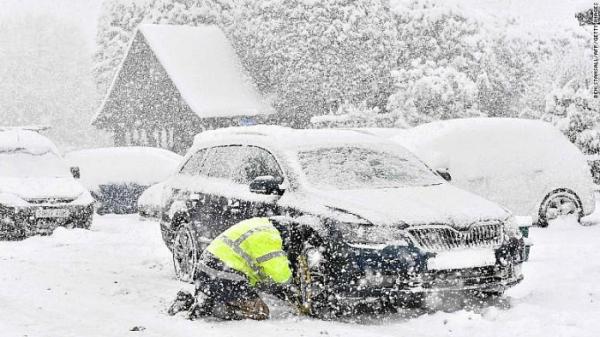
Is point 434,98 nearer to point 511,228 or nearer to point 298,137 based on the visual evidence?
point 298,137

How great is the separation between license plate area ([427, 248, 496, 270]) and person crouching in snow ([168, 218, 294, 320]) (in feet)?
4.05

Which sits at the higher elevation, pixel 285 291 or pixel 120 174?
pixel 285 291

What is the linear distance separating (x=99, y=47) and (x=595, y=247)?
44831mm

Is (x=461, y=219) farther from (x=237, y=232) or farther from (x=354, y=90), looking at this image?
(x=354, y=90)

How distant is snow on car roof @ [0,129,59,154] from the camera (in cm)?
1659

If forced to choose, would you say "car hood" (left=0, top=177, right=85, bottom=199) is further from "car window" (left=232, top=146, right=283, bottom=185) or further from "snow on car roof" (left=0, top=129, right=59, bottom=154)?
"car window" (left=232, top=146, right=283, bottom=185)

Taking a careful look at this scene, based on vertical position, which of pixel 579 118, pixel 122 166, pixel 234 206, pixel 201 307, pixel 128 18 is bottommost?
pixel 128 18

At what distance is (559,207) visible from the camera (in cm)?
1420

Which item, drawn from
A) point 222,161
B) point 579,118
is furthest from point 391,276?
point 579,118

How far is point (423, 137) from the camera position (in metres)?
14.8

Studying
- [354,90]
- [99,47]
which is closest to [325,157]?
[354,90]

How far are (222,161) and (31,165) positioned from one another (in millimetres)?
7556

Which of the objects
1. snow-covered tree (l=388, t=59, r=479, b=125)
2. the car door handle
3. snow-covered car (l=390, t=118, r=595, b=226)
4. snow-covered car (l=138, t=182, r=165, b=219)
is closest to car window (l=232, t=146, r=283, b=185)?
the car door handle

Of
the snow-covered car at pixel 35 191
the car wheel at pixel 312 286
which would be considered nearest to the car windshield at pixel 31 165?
the snow-covered car at pixel 35 191
